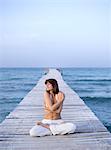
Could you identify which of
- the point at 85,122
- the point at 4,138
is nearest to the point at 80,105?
the point at 85,122

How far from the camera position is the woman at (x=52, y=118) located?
686cm

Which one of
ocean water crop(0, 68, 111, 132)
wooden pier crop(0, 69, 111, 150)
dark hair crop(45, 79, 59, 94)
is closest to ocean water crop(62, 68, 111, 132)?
ocean water crop(0, 68, 111, 132)

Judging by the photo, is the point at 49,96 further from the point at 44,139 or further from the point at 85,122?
the point at 85,122

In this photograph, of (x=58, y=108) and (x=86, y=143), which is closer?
(x=86, y=143)

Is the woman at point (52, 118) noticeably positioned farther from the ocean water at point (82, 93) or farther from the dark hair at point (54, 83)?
the ocean water at point (82, 93)

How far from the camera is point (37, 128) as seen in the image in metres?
6.86

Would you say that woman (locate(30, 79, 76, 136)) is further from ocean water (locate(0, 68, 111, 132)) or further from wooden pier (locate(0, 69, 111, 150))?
ocean water (locate(0, 68, 111, 132))

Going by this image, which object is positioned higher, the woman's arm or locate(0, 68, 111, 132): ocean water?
the woman's arm

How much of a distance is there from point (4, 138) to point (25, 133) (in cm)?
56

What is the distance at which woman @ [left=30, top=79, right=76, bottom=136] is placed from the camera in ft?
22.5

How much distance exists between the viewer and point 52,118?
7113 mm

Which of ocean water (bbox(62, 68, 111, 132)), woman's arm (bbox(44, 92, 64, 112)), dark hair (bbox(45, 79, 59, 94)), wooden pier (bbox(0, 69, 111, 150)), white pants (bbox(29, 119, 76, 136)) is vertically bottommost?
ocean water (bbox(62, 68, 111, 132))


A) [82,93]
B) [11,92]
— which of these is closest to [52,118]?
[82,93]

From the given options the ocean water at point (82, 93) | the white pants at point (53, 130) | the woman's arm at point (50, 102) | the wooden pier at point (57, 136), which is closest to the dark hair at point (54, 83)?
the woman's arm at point (50, 102)
